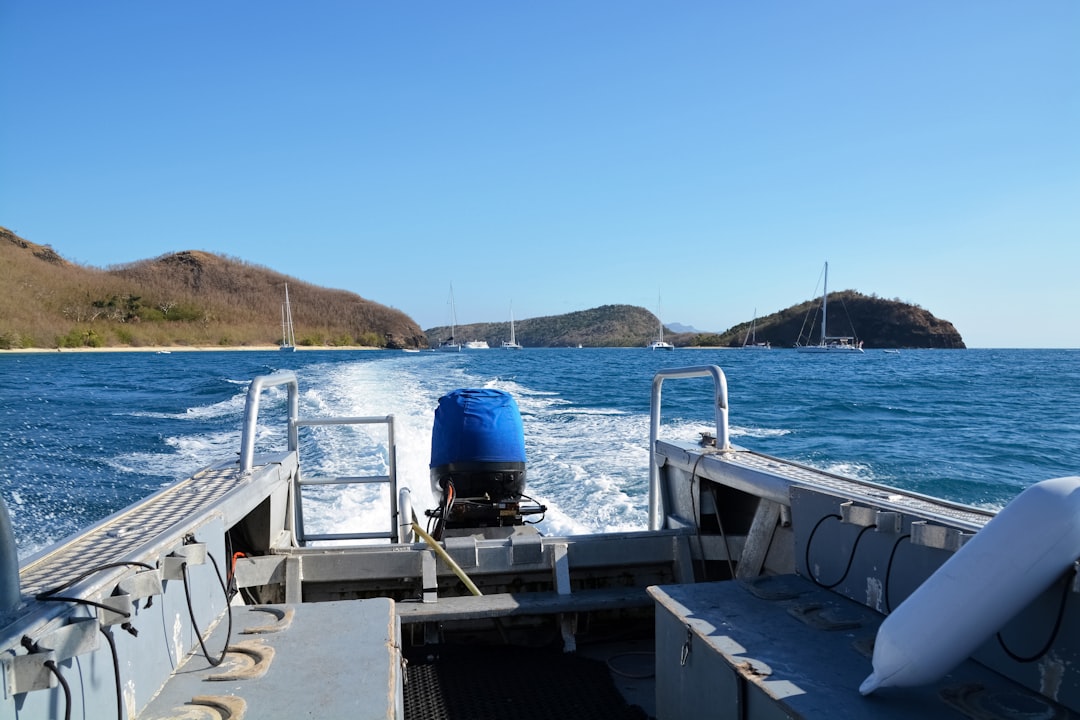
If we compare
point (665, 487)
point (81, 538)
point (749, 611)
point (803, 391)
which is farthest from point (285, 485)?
point (803, 391)

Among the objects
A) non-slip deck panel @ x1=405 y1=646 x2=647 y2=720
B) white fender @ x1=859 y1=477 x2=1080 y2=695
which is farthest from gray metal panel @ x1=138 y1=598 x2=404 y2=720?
white fender @ x1=859 y1=477 x2=1080 y2=695

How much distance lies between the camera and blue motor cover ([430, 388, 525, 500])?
174 inches

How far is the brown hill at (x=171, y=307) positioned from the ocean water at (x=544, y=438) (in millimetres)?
67859

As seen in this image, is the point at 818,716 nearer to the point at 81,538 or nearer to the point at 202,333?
the point at 81,538

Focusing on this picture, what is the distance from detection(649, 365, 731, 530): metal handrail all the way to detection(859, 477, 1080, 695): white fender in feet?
6.29

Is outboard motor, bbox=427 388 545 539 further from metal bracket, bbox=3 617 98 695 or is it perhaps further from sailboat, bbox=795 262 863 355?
sailboat, bbox=795 262 863 355

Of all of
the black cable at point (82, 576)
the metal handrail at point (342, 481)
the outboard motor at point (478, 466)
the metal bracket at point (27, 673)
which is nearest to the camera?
the metal bracket at point (27, 673)

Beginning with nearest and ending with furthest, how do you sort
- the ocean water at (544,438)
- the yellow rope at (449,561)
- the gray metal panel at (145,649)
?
the gray metal panel at (145,649) < the yellow rope at (449,561) < the ocean water at (544,438)

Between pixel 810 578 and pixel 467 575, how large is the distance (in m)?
1.69

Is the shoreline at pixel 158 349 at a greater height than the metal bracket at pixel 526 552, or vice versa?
the shoreline at pixel 158 349

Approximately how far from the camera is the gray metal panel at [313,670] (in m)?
1.92

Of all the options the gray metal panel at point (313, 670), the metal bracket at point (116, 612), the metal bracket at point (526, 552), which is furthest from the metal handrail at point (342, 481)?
the metal bracket at point (116, 612)

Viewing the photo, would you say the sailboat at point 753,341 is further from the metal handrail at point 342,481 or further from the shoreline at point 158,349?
the metal handrail at point 342,481

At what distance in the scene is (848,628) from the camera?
2350 millimetres
